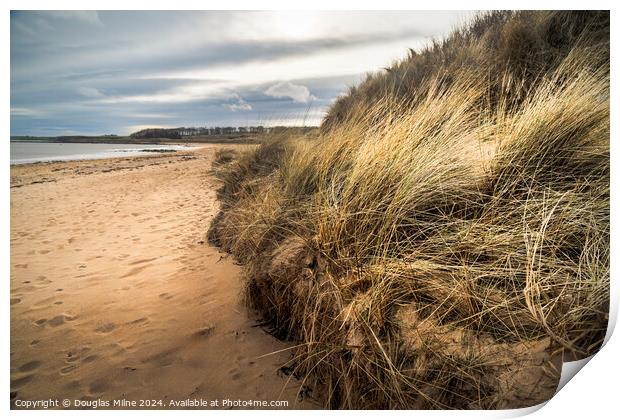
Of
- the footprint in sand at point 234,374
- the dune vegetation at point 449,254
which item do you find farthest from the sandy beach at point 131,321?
the dune vegetation at point 449,254

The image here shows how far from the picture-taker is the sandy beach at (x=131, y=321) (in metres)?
1.68

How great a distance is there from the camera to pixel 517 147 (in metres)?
2.00

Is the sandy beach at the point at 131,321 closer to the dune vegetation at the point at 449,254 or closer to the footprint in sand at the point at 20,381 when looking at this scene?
the footprint in sand at the point at 20,381

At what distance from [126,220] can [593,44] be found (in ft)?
16.9

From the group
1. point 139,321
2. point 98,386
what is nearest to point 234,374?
point 98,386

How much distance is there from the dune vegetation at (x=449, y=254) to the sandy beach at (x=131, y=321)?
235 millimetres

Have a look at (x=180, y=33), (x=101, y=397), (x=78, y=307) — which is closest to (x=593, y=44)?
(x=180, y=33)

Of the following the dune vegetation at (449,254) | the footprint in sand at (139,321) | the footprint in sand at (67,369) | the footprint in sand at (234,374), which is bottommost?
the footprint in sand at (67,369)

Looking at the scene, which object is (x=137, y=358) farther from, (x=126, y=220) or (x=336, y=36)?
(x=126, y=220)

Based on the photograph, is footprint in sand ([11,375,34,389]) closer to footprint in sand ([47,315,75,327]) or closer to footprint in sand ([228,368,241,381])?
footprint in sand ([47,315,75,327])

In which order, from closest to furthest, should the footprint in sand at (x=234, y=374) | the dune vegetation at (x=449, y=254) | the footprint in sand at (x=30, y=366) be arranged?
the dune vegetation at (x=449, y=254), the footprint in sand at (x=234, y=374), the footprint in sand at (x=30, y=366)

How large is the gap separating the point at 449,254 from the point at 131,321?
186 centimetres

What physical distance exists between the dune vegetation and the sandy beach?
23cm
